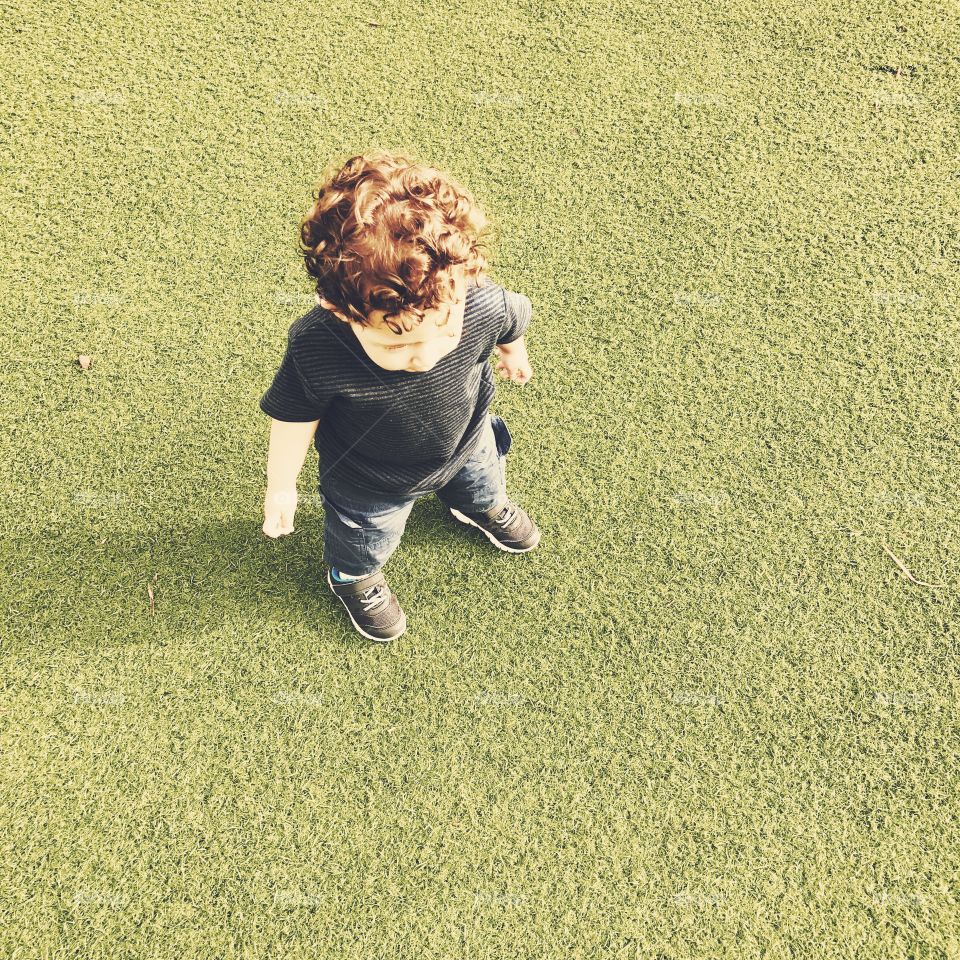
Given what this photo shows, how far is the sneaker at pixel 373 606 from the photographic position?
220cm

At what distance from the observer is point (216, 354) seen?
257 cm

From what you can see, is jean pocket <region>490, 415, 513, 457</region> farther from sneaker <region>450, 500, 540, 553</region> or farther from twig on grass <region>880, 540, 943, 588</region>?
twig on grass <region>880, 540, 943, 588</region>

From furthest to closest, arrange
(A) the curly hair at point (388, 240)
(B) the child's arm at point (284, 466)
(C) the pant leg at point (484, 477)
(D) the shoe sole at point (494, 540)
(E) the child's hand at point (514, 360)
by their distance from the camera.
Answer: (D) the shoe sole at point (494, 540), (C) the pant leg at point (484, 477), (E) the child's hand at point (514, 360), (B) the child's arm at point (284, 466), (A) the curly hair at point (388, 240)

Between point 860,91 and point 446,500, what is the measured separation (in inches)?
97.4

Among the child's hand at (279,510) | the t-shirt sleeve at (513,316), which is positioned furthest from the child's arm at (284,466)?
the t-shirt sleeve at (513,316)

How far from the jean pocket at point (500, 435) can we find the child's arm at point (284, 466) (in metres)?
0.61

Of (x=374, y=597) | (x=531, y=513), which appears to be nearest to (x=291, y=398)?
(x=374, y=597)

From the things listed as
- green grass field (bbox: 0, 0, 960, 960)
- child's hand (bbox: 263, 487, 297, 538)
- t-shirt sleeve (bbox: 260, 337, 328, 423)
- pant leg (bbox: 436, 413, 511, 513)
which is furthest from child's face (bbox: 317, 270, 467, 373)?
green grass field (bbox: 0, 0, 960, 960)

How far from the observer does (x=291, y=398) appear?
5.04ft

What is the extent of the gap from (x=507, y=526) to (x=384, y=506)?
0.54 meters

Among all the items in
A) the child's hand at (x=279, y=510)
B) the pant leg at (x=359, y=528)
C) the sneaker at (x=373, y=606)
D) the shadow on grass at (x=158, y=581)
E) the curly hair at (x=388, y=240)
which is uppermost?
the curly hair at (x=388, y=240)

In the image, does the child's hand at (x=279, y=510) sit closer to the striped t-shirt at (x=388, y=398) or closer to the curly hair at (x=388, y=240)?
the striped t-shirt at (x=388, y=398)

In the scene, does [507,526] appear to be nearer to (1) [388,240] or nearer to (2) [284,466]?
(2) [284,466]

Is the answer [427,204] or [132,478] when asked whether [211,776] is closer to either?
[132,478]
